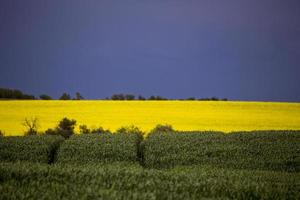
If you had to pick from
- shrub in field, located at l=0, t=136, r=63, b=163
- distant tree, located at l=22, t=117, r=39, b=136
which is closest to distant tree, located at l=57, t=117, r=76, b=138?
distant tree, located at l=22, t=117, r=39, b=136

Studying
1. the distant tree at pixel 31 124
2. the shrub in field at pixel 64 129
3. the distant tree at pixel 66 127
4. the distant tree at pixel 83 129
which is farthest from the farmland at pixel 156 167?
the distant tree at pixel 31 124

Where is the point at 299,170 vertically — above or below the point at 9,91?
below

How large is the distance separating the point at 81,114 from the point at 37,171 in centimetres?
3589

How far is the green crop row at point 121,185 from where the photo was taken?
13.0m

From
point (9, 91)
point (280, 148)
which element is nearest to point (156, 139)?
point (280, 148)

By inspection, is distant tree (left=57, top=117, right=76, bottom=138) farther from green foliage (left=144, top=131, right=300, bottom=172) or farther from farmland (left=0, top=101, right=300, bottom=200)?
green foliage (left=144, top=131, right=300, bottom=172)

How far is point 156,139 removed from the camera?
27.9m

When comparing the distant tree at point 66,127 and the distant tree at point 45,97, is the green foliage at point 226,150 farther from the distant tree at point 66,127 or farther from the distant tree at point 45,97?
the distant tree at point 45,97

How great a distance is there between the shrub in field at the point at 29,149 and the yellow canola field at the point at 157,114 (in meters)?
15.9

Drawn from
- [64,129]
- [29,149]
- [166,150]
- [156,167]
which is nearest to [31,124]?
[64,129]

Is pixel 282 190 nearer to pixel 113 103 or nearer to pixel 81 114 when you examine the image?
pixel 81 114

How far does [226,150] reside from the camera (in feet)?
83.7

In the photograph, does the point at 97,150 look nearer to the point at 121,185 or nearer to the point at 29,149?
the point at 29,149

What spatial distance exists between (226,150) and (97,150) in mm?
6344
